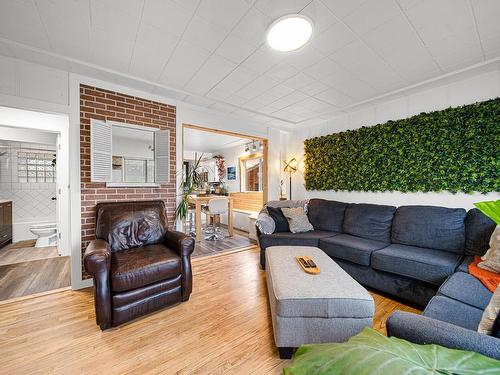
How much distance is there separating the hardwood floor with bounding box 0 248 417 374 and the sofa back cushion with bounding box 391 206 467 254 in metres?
0.79

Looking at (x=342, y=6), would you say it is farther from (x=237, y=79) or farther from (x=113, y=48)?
(x=113, y=48)

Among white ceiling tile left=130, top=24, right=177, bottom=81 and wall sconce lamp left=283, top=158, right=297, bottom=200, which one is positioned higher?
white ceiling tile left=130, top=24, right=177, bottom=81

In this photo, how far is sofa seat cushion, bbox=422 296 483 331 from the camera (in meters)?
1.14

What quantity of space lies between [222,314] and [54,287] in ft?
6.52

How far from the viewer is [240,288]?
7.70 ft

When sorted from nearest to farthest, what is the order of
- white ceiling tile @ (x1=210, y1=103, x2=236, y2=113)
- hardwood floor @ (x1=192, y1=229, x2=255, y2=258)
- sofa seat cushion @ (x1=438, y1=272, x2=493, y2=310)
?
sofa seat cushion @ (x1=438, y1=272, x2=493, y2=310)
white ceiling tile @ (x1=210, y1=103, x2=236, y2=113)
hardwood floor @ (x1=192, y1=229, x2=255, y2=258)

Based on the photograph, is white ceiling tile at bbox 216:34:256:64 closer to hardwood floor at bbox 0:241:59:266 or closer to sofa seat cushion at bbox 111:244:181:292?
sofa seat cushion at bbox 111:244:181:292

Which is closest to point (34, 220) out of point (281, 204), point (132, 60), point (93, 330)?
point (93, 330)

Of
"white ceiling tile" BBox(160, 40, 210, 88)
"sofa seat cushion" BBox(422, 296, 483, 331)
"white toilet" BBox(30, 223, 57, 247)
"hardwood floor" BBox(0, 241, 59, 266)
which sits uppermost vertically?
"white ceiling tile" BBox(160, 40, 210, 88)

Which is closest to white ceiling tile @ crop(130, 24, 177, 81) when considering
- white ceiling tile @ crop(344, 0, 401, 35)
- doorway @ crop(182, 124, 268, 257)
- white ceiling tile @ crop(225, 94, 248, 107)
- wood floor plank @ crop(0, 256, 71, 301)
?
white ceiling tile @ crop(225, 94, 248, 107)

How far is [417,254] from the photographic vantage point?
81.5 inches

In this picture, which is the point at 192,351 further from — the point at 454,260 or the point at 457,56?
the point at 457,56

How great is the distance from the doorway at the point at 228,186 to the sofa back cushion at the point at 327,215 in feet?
3.84

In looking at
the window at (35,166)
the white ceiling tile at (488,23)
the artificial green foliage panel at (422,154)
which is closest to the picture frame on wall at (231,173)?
the artificial green foliage panel at (422,154)
